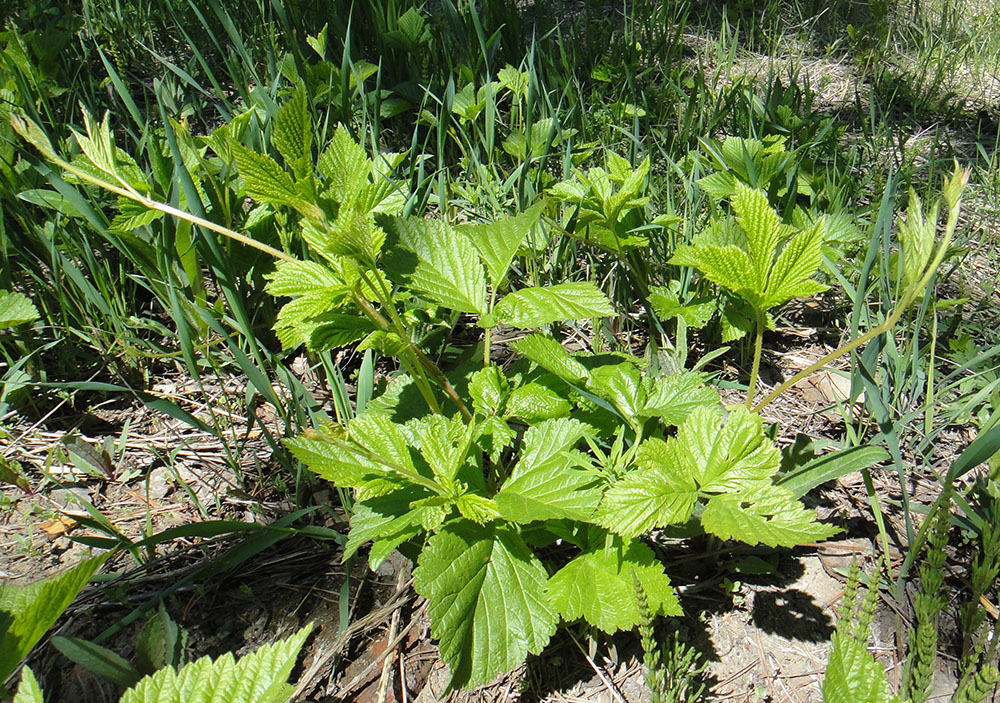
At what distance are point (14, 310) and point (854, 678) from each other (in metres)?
1.64

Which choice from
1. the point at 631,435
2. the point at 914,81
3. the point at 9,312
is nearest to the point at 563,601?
the point at 631,435

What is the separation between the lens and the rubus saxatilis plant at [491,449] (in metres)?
1.07

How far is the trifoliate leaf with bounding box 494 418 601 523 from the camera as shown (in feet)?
3.60

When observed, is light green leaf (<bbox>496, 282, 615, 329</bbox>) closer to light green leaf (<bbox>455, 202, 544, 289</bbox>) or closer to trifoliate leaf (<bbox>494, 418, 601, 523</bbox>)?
light green leaf (<bbox>455, 202, 544, 289</bbox>)

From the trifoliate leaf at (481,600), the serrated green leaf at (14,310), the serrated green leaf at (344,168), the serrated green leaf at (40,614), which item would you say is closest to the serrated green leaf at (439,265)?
the serrated green leaf at (344,168)

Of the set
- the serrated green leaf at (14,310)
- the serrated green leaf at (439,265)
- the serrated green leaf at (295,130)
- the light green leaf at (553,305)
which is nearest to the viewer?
the serrated green leaf at (295,130)

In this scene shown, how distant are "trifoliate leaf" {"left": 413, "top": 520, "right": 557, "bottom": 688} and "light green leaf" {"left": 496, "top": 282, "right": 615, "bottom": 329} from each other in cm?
33

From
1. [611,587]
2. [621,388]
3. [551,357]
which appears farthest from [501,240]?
[611,587]

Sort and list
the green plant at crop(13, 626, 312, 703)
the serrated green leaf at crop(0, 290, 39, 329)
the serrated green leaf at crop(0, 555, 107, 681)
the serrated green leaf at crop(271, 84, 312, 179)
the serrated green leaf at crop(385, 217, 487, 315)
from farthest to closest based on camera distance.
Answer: the serrated green leaf at crop(0, 290, 39, 329), the serrated green leaf at crop(385, 217, 487, 315), the serrated green leaf at crop(271, 84, 312, 179), the green plant at crop(13, 626, 312, 703), the serrated green leaf at crop(0, 555, 107, 681)

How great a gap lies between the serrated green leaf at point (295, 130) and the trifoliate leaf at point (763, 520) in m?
0.76

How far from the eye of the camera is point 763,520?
1.08 m

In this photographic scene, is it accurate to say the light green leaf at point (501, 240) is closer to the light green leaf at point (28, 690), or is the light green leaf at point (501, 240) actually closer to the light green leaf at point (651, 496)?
the light green leaf at point (651, 496)

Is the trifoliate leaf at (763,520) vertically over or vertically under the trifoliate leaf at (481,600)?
over

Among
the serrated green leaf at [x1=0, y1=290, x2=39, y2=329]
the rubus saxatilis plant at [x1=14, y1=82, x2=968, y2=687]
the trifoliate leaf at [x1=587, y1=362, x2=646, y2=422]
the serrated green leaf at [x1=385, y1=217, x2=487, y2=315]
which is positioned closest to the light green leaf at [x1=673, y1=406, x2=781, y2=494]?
the rubus saxatilis plant at [x1=14, y1=82, x2=968, y2=687]
